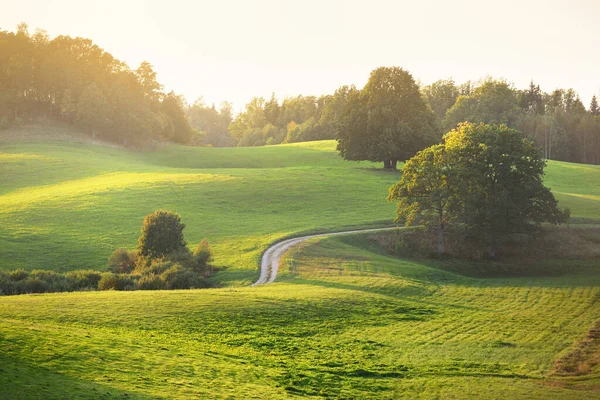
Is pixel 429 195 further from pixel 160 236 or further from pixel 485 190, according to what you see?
pixel 160 236

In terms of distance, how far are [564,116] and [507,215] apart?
10528 cm

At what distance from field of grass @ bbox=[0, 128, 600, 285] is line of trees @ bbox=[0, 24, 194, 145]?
22.7 feet

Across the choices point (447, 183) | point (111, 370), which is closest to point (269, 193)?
point (447, 183)

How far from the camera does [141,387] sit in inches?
643

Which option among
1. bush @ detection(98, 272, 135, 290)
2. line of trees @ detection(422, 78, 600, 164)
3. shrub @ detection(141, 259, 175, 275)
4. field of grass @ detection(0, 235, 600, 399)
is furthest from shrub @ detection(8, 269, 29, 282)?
line of trees @ detection(422, 78, 600, 164)

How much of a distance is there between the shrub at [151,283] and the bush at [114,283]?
0.48m

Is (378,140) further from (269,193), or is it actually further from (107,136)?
(107,136)

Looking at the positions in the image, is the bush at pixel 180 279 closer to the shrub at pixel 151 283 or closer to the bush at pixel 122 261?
the shrub at pixel 151 283

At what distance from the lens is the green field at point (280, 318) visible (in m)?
18.2

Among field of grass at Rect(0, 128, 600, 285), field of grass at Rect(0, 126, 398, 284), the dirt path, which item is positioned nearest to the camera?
the dirt path

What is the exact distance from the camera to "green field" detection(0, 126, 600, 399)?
59.8 feet

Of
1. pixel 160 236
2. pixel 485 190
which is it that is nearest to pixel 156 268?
pixel 160 236

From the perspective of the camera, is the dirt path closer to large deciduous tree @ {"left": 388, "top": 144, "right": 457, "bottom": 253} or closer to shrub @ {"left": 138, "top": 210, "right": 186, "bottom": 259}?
large deciduous tree @ {"left": 388, "top": 144, "right": 457, "bottom": 253}

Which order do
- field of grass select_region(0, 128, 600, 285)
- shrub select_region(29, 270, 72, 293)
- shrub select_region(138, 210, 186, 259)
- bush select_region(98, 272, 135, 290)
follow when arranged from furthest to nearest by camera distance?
1. field of grass select_region(0, 128, 600, 285)
2. shrub select_region(138, 210, 186, 259)
3. bush select_region(98, 272, 135, 290)
4. shrub select_region(29, 270, 72, 293)
